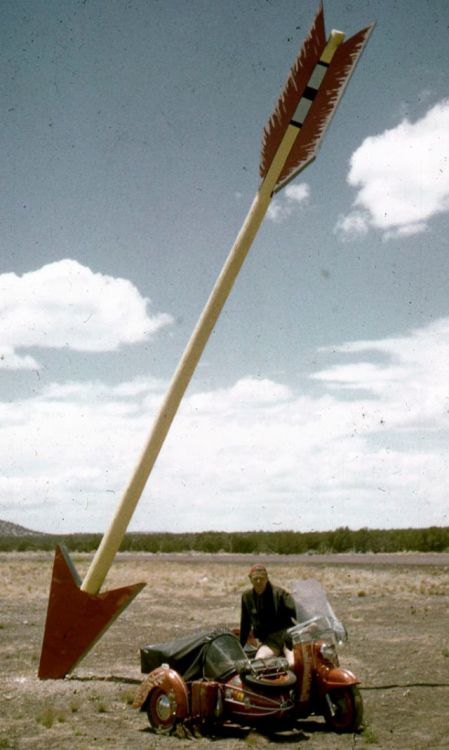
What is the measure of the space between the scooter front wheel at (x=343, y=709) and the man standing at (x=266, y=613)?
66cm

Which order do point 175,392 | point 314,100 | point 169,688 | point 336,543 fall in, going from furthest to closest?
point 336,543 < point 314,100 < point 175,392 < point 169,688

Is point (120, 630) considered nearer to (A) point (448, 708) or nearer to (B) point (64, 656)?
(B) point (64, 656)

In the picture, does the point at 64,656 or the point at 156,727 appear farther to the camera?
the point at 64,656

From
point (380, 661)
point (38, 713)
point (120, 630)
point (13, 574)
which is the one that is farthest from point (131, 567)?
point (38, 713)

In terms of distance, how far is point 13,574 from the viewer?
31.0 meters

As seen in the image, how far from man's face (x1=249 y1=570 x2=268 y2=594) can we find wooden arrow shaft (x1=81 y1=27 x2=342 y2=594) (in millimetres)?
2699

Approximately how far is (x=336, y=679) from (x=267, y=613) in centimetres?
101

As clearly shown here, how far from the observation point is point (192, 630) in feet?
49.2

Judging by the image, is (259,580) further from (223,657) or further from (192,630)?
(192,630)

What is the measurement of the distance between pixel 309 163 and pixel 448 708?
7.38 meters

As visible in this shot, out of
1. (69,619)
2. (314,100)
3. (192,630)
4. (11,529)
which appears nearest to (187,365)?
(69,619)

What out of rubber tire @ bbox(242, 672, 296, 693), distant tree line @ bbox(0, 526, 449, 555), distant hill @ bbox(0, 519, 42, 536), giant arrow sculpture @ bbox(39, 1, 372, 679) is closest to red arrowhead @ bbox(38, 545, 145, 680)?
giant arrow sculpture @ bbox(39, 1, 372, 679)

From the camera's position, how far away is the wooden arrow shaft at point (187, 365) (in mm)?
9969

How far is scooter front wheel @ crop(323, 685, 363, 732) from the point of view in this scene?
23.9ft
